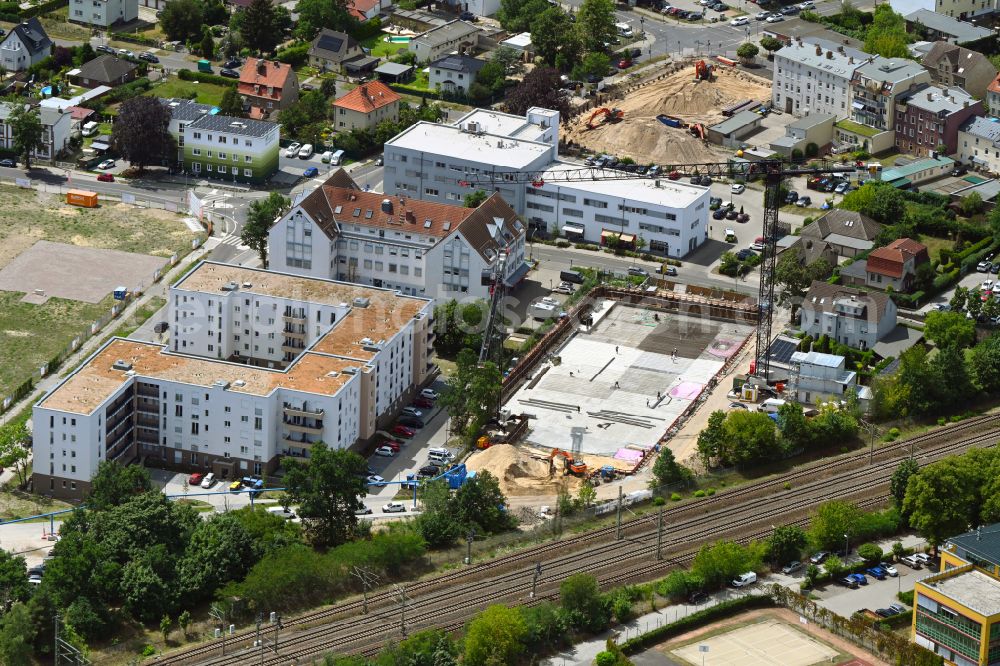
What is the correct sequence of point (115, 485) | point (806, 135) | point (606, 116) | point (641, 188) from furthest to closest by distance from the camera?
1. point (606, 116)
2. point (806, 135)
3. point (641, 188)
4. point (115, 485)

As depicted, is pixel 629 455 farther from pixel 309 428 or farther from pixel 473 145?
pixel 473 145

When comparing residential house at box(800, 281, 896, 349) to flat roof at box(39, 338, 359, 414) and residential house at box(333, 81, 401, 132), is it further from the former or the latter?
residential house at box(333, 81, 401, 132)

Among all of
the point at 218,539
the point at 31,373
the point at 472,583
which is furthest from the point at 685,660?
the point at 31,373

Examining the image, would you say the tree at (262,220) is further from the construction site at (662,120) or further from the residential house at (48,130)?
the construction site at (662,120)

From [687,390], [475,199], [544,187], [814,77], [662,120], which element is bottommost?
[687,390]

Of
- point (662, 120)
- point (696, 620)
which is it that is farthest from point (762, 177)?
point (696, 620)

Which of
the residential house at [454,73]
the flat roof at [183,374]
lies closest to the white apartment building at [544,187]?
the residential house at [454,73]
